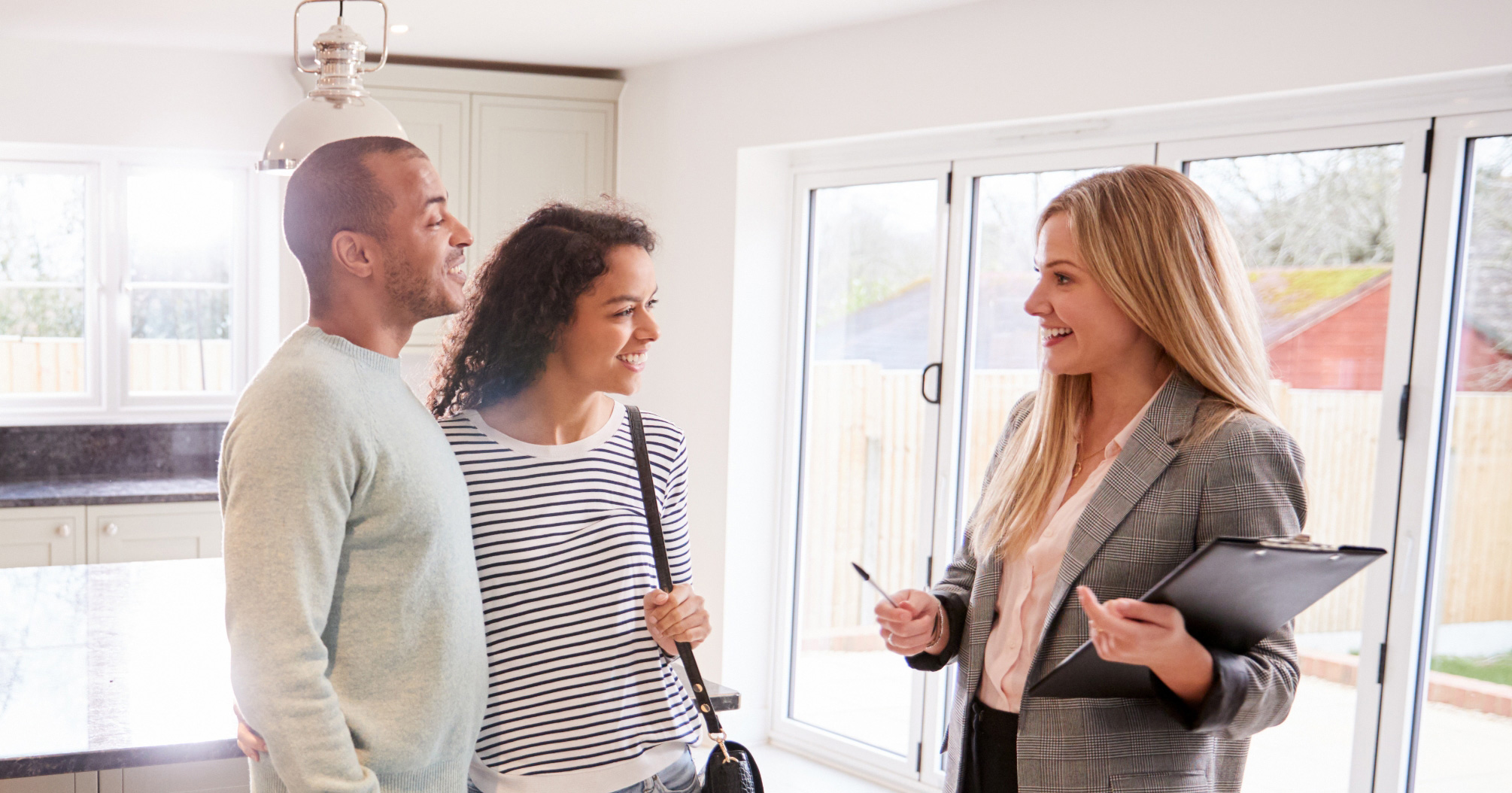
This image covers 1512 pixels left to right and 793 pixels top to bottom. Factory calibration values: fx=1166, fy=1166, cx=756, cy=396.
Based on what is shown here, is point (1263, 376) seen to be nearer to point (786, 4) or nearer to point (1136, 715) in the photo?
point (1136, 715)

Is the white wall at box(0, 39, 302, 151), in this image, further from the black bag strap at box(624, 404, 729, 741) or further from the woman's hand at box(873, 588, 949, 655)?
the woman's hand at box(873, 588, 949, 655)

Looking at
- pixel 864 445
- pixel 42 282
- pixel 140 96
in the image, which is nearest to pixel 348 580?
pixel 864 445

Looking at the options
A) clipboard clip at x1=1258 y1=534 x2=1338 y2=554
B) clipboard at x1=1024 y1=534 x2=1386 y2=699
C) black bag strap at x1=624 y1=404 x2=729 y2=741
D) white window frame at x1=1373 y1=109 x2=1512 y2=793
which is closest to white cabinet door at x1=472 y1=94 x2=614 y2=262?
white window frame at x1=1373 y1=109 x2=1512 y2=793

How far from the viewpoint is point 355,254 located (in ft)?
4.02

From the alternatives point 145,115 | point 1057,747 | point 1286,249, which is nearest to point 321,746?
point 1057,747

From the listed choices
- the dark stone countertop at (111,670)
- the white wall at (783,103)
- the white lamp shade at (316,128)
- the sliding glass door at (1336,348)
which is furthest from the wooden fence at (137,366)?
the sliding glass door at (1336,348)

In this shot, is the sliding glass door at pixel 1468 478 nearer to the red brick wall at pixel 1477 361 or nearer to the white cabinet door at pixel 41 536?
the red brick wall at pixel 1477 361

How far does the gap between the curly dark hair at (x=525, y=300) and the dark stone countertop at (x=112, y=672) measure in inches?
23.6

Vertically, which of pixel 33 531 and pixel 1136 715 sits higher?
pixel 1136 715

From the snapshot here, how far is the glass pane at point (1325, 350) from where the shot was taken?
2816 millimetres

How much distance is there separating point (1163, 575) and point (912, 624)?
36 centimetres

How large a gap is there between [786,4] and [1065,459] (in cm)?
230

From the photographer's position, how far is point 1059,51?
10.3ft

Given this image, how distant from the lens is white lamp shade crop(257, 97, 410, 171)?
2.17 m
